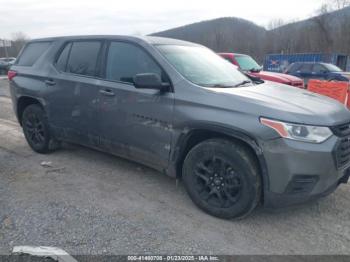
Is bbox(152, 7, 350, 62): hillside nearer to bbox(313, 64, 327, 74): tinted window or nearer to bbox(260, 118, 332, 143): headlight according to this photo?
bbox(313, 64, 327, 74): tinted window

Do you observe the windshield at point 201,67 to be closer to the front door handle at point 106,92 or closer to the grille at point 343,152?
the front door handle at point 106,92

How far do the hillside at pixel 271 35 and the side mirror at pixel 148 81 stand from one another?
46.6m

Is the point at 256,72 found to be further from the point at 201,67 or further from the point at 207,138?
Result: the point at 207,138

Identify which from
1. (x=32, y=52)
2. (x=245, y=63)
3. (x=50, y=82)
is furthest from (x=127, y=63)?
(x=245, y=63)

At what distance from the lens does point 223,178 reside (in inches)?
127

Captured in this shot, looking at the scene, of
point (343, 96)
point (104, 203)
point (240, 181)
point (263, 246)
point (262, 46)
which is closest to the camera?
point (263, 246)

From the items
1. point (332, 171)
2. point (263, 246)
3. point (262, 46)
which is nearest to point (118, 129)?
point (263, 246)

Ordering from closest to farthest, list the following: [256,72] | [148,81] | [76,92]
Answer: [148,81], [76,92], [256,72]

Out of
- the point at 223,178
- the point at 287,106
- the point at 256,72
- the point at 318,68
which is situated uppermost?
the point at 287,106

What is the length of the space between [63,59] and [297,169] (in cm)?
355

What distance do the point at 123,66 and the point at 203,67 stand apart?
97cm

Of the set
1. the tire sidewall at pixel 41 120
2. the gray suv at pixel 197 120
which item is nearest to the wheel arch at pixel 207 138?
the gray suv at pixel 197 120

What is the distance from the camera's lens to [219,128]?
10.2 feet

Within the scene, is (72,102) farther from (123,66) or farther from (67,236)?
(67,236)
